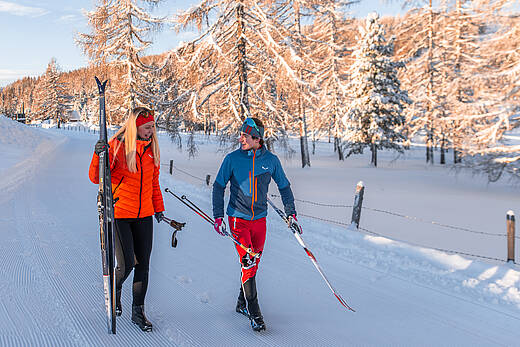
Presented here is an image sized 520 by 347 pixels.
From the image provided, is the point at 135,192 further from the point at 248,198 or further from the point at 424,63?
the point at 424,63

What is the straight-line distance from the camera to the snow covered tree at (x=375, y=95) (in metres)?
29.2

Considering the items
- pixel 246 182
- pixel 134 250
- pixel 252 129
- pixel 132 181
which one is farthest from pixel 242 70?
pixel 134 250

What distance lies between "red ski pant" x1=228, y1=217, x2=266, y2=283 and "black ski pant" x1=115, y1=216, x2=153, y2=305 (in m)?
0.87

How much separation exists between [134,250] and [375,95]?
1112 inches

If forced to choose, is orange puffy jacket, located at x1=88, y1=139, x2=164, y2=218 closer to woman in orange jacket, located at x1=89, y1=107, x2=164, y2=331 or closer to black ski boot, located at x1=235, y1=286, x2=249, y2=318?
woman in orange jacket, located at x1=89, y1=107, x2=164, y2=331

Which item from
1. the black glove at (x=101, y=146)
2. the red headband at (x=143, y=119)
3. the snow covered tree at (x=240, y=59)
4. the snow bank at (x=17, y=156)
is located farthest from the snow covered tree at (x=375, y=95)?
the black glove at (x=101, y=146)

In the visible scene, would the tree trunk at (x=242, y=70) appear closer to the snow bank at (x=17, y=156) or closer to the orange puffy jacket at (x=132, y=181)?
the snow bank at (x=17, y=156)

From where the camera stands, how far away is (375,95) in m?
29.1

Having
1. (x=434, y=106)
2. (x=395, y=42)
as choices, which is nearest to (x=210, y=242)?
(x=434, y=106)

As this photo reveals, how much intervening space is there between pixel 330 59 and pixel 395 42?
260 inches

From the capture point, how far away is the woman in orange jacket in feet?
11.4

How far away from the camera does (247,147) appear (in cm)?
386

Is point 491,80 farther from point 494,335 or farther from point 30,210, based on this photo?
point 30,210

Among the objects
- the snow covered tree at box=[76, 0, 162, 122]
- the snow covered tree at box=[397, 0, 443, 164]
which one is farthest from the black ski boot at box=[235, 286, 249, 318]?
the snow covered tree at box=[397, 0, 443, 164]
